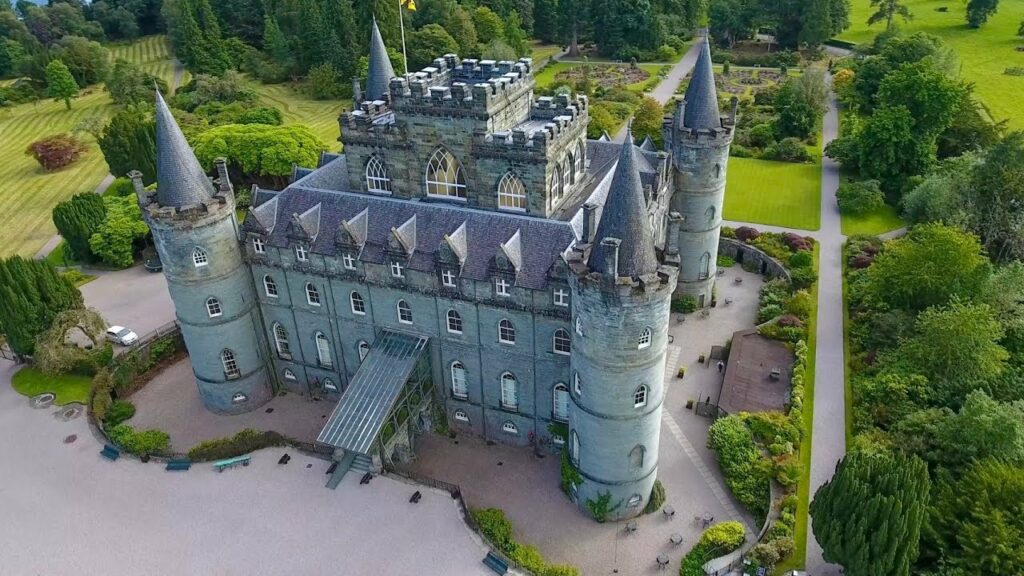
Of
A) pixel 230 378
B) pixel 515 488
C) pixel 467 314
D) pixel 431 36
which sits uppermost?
pixel 431 36

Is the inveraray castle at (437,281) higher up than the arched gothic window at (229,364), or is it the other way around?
the inveraray castle at (437,281)

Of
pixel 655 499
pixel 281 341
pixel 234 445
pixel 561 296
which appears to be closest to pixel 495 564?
pixel 655 499

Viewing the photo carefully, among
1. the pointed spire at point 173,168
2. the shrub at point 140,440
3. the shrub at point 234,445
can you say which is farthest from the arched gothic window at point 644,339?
the shrub at point 140,440

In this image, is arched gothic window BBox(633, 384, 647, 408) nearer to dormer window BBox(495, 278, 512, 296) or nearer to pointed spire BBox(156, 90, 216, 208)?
dormer window BBox(495, 278, 512, 296)

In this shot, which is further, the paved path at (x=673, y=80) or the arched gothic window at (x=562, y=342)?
the paved path at (x=673, y=80)

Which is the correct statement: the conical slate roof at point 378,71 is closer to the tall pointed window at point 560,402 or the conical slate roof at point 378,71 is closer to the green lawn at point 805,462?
the tall pointed window at point 560,402

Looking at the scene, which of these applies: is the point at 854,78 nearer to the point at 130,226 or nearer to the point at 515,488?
the point at 515,488

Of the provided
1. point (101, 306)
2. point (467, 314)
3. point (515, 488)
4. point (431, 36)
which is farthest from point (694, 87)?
point (431, 36)
